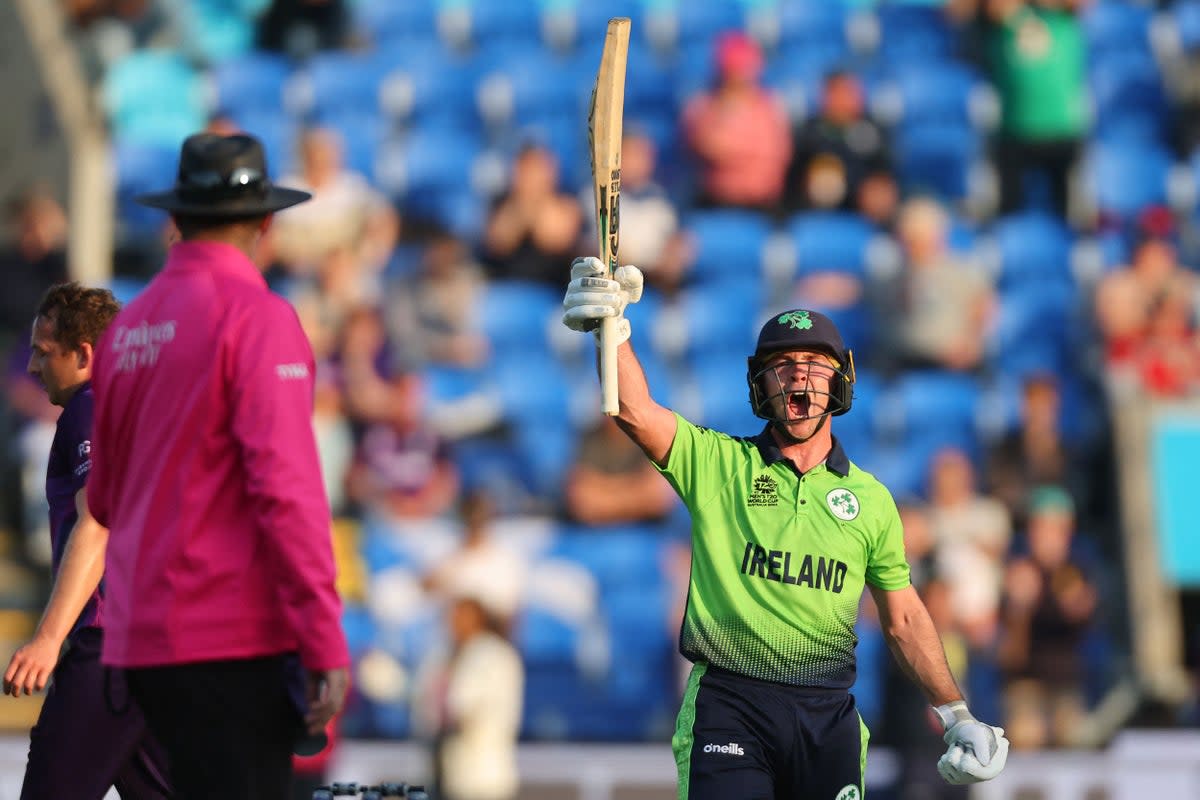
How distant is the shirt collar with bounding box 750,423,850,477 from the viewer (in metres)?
5.84

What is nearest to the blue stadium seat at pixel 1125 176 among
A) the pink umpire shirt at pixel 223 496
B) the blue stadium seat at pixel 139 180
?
the blue stadium seat at pixel 139 180

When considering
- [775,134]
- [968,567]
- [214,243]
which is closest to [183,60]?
[775,134]

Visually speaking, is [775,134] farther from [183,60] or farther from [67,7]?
[67,7]

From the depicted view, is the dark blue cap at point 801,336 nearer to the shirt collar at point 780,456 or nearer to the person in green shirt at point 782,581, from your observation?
the person in green shirt at point 782,581

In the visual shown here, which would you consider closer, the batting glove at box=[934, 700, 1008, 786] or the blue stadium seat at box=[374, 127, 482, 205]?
the batting glove at box=[934, 700, 1008, 786]

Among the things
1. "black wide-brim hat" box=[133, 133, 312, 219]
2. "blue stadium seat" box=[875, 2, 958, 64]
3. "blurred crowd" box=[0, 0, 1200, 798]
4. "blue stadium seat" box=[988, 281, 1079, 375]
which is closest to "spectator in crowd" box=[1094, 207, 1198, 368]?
"blurred crowd" box=[0, 0, 1200, 798]

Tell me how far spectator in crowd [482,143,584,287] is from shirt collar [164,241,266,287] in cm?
878

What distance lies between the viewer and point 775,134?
13.3 meters

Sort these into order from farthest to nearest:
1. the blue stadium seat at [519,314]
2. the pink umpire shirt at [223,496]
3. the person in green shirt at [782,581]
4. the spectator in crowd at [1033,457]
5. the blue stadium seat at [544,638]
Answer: the blue stadium seat at [519,314] → the spectator in crowd at [1033,457] → the blue stadium seat at [544,638] → the person in green shirt at [782,581] → the pink umpire shirt at [223,496]

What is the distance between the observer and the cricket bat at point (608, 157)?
17.8 ft

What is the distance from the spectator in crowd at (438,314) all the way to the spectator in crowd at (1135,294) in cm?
419

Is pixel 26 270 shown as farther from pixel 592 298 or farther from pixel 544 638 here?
pixel 592 298

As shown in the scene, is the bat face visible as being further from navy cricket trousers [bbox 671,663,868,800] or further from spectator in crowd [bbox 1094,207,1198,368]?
spectator in crowd [bbox 1094,207,1198,368]

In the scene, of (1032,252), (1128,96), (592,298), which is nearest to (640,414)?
(592,298)
